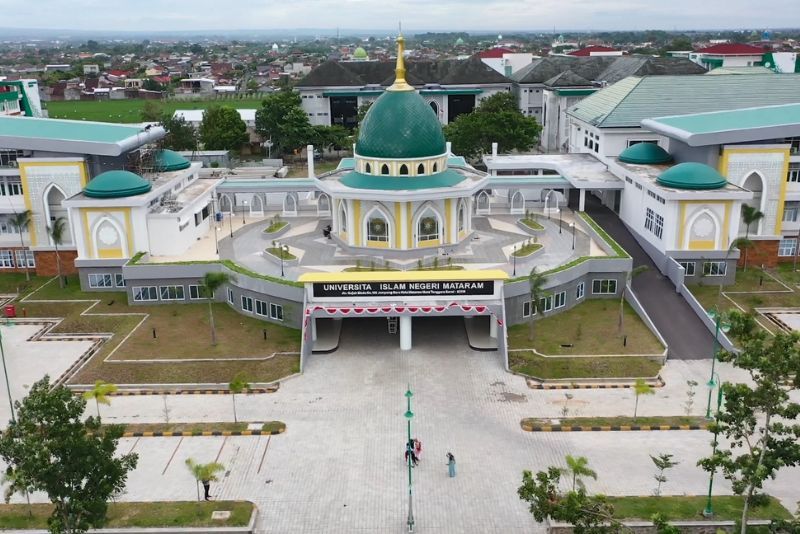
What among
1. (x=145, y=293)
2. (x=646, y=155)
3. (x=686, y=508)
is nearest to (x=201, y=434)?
(x=145, y=293)

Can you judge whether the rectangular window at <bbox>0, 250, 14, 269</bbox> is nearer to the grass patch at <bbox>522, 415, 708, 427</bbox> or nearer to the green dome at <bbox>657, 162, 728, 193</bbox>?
the grass patch at <bbox>522, 415, 708, 427</bbox>

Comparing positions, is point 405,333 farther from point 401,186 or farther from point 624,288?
point 624,288

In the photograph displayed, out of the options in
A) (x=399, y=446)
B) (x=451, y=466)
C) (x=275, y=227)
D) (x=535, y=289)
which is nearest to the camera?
(x=451, y=466)

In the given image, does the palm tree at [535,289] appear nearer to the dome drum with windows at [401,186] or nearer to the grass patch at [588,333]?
A: the grass patch at [588,333]

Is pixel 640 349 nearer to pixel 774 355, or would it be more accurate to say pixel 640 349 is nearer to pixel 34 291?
pixel 774 355

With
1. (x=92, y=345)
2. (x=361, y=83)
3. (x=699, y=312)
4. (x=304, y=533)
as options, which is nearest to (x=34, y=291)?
(x=92, y=345)
